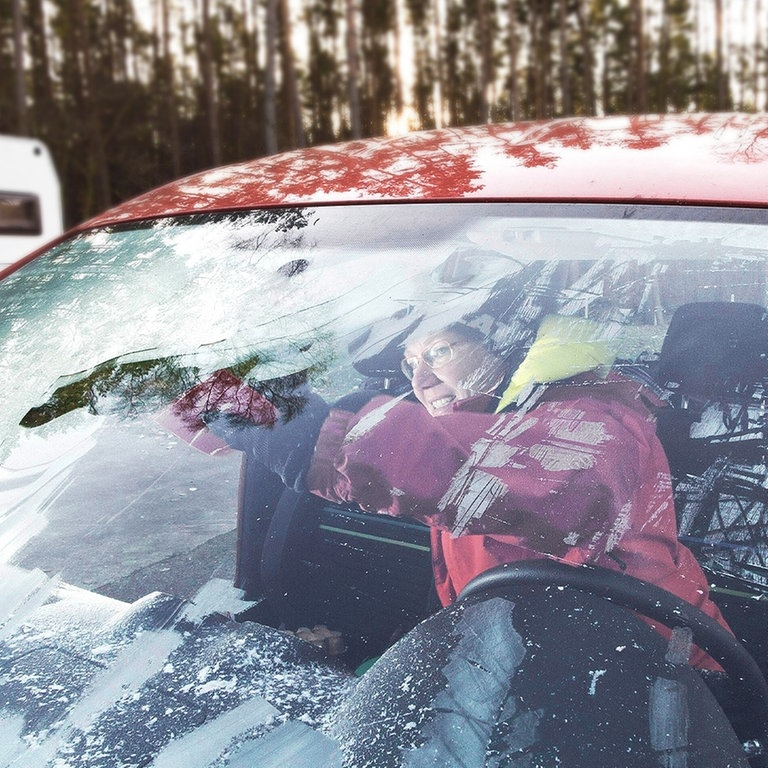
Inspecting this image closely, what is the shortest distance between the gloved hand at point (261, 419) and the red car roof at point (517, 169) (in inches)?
16.0

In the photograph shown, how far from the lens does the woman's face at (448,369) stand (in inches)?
49.4

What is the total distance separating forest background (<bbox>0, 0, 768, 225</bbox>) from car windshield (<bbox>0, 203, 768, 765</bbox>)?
19681 mm

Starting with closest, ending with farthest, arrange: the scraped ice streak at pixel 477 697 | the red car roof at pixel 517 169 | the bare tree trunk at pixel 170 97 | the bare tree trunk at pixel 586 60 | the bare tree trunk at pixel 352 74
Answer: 1. the scraped ice streak at pixel 477 697
2. the red car roof at pixel 517 169
3. the bare tree trunk at pixel 352 74
4. the bare tree trunk at pixel 170 97
5. the bare tree trunk at pixel 586 60

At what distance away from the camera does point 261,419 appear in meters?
1.31

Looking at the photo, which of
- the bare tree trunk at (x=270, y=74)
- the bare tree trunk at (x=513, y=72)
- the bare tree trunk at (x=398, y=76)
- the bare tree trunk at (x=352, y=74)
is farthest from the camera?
the bare tree trunk at (x=398, y=76)

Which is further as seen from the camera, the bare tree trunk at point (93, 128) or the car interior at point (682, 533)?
the bare tree trunk at point (93, 128)

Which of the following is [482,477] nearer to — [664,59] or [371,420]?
[371,420]

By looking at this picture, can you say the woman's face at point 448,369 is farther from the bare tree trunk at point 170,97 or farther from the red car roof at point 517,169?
the bare tree trunk at point 170,97

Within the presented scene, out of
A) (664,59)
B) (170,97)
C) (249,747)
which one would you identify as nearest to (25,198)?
(249,747)

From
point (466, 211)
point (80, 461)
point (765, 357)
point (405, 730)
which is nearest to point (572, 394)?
point (765, 357)

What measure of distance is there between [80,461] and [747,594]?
895mm

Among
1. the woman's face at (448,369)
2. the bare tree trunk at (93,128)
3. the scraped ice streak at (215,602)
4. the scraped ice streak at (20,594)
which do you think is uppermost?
the bare tree trunk at (93,128)

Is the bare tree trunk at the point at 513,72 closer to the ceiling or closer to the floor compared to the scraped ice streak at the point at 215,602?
closer to the ceiling

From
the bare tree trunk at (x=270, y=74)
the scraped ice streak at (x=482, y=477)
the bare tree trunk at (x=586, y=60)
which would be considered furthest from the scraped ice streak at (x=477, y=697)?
the bare tree trunk at (x=586, y=60)
